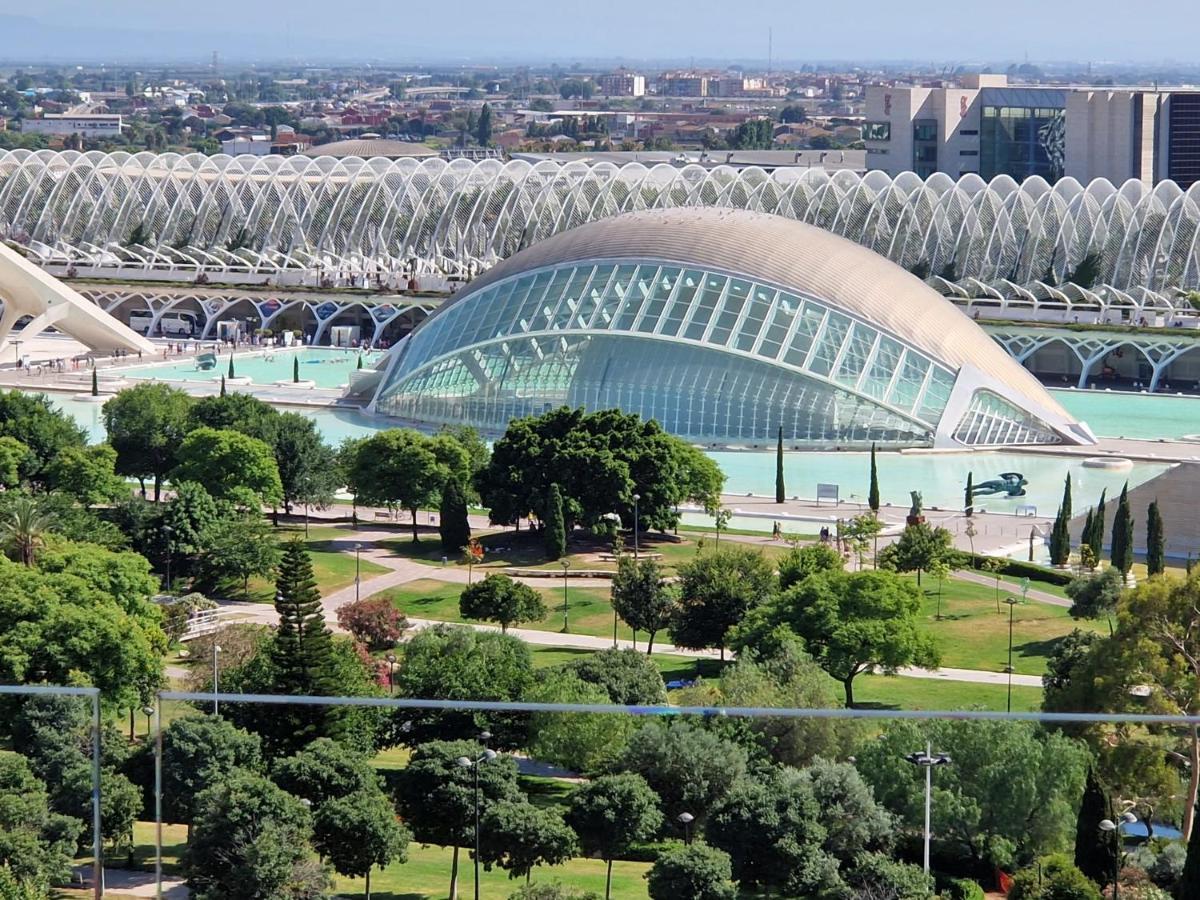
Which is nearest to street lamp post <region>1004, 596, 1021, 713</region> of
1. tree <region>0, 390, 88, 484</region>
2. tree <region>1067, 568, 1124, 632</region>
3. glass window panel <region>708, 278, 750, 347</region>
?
tree <region>1067, 568, 1124, 632</region>

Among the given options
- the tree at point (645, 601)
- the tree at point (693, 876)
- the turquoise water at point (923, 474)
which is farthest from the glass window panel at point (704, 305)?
the tree at point (693, 876)

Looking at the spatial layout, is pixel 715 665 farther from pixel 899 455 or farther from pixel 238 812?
pixel 899 455

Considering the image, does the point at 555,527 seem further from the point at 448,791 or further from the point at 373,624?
the point at 448,791

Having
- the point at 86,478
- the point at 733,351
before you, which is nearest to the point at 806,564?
the point at 86,478

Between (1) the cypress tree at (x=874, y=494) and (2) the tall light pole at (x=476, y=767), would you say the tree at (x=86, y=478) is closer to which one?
(1) the cypress tree at (x=874, y=494)

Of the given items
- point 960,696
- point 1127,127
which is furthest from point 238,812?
point 1127,127

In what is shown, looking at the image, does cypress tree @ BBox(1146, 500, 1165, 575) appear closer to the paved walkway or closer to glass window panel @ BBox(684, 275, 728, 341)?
the paved walkway
